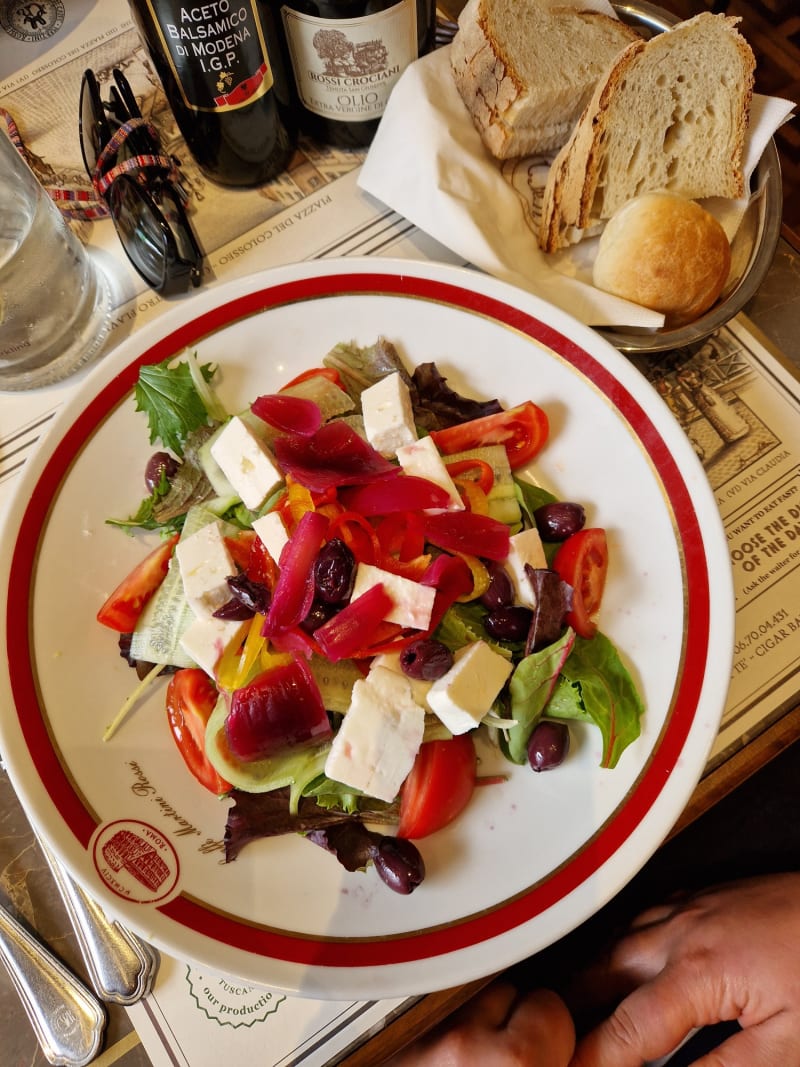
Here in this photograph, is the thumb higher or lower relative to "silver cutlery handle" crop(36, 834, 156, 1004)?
lower

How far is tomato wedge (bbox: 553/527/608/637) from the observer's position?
100cm

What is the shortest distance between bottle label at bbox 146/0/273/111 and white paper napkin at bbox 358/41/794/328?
23 centimetres

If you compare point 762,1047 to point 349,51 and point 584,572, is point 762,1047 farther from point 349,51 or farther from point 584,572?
point 349,51

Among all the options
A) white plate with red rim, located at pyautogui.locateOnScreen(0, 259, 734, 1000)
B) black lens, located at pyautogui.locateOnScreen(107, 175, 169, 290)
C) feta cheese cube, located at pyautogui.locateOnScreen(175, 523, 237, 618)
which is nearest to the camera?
white plate with red rim, located at pyautogui.locateOnScreen(0, 259, 734, 1000)

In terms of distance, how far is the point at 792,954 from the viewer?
1.18 m

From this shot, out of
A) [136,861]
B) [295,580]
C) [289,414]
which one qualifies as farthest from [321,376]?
[136,861]

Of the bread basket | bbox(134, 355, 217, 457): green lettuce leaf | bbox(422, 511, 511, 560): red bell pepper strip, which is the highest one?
bbox(134, 355, 217, 457): green lettuce leaf

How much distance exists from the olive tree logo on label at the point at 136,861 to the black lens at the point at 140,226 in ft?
2.96

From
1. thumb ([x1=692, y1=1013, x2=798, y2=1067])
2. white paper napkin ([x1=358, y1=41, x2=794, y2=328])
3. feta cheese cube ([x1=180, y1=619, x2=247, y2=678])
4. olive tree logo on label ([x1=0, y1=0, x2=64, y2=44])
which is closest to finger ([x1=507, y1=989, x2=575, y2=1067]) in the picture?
thumb ([x1=692, y1=1013, x2=798, y2=1067])

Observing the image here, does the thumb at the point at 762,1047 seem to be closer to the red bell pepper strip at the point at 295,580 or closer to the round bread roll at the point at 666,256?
the red bell pepper strip at the point at 295,580

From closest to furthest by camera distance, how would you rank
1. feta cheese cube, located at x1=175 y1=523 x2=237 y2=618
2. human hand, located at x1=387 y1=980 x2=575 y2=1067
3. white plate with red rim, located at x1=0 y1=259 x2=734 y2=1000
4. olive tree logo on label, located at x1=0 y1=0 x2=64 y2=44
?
1. white plate with red rim, located at x1=0 y1=259 x2=734 y2=1000
2. feta cheese cube, located at x1=175 y1=523 x2=237 y2=618
3. human hand, located at x1=387 y1=980 x2=575 y2=1067
4. olive tree logo on label, located at x1=0 y1=0 x2=64 y2=44

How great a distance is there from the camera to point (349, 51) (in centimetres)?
113

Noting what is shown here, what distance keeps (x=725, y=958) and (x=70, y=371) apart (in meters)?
1.51

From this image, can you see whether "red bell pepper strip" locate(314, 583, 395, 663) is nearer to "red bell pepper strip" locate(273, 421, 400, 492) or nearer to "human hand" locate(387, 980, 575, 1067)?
"red bell pepper strip" locate(273, 421, 400, 492)
